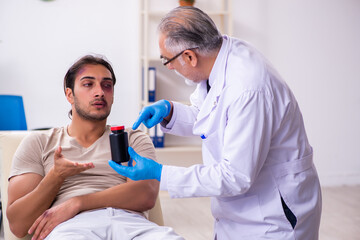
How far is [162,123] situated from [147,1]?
1777 millimetres

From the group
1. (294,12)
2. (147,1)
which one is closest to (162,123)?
(147,1)

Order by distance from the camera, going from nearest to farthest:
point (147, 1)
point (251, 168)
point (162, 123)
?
1. point (251, 168)
2. point (162, 123)
3. point (147, 1)

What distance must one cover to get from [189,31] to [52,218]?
81 cm

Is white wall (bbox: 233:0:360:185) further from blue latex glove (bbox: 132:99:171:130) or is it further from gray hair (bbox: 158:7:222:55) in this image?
gray hair (bbox: 158:7:222:55)

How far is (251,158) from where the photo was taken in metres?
1.11

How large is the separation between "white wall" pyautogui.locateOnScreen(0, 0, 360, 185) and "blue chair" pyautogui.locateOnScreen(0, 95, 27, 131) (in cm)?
38

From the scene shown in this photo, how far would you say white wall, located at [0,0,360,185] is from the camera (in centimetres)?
310

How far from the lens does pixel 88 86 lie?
5.47 ft

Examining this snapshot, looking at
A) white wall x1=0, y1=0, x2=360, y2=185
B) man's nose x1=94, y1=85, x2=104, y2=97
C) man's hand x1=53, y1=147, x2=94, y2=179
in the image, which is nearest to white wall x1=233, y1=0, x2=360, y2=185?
white wall x1=0, y1=0, x2=360, y2=185

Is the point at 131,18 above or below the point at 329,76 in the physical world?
above

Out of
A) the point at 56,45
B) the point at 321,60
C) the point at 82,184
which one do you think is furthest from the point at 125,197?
the point at 321,60

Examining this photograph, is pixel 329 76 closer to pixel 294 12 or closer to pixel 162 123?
pixel 294 12

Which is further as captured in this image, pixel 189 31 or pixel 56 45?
pixel 56 45

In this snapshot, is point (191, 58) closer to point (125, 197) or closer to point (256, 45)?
point (125, 197)
